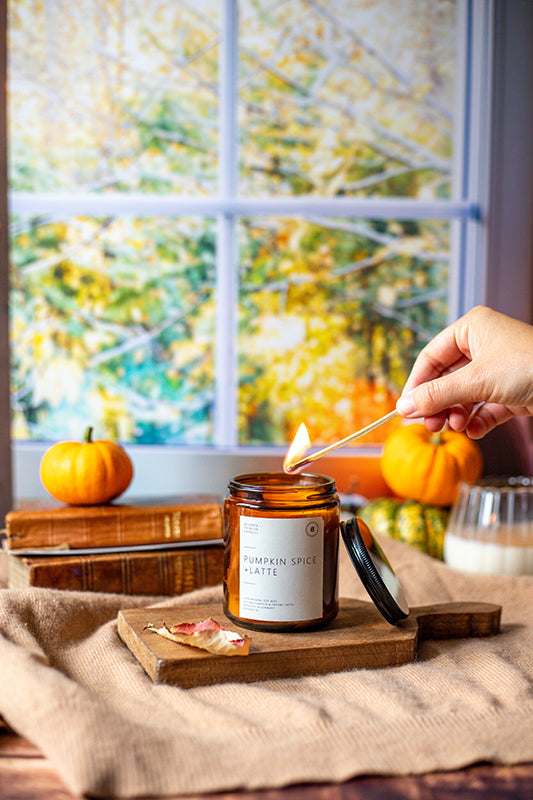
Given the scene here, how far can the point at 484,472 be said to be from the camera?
1691 mm

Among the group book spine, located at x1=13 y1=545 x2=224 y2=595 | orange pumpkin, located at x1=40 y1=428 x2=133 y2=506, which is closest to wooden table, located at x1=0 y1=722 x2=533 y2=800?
book spine, located at x1=13 y1=545 x2=224 y2=595

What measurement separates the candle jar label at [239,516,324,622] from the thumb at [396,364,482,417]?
222mm

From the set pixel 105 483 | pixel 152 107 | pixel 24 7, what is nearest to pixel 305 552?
pixel 105 483

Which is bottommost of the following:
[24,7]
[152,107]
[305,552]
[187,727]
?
[187,727]

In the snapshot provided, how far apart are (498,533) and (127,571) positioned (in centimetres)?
→ 62

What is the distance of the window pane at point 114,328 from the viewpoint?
1736mm

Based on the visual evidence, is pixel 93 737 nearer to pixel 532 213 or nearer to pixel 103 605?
pixel 103 605

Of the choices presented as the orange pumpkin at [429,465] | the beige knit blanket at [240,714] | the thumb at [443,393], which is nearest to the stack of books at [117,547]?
the beige knit blanket at [240,714]

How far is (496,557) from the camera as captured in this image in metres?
1.22

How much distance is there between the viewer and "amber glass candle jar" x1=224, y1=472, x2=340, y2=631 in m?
0.78

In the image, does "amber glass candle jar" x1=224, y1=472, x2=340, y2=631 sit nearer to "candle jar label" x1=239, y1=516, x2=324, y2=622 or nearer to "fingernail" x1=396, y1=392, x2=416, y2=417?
"candle jar label" x1=239, y1=516, x2=324, y2=622

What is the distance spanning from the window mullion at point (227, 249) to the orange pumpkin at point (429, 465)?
16.6 inches

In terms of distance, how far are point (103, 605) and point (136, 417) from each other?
879mm

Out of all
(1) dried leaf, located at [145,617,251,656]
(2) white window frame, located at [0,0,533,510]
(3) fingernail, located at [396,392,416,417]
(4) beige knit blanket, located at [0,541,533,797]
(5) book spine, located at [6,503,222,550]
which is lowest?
(4) beige knit blanket, located at [0,541,533,797]
